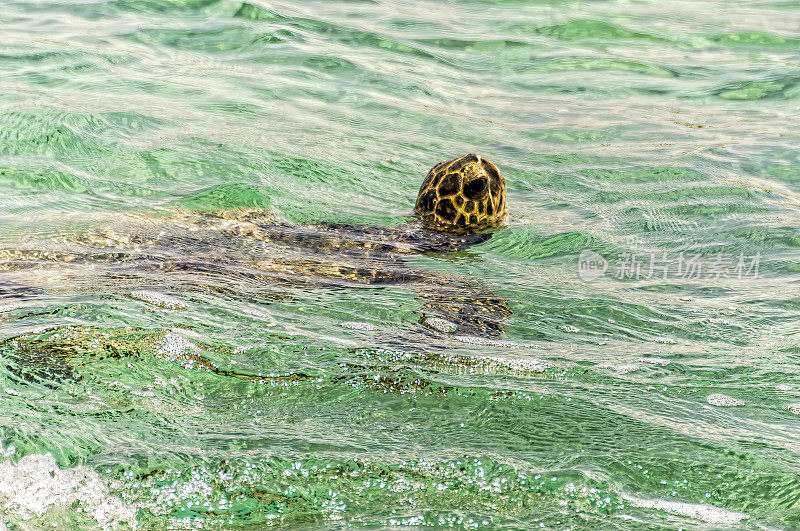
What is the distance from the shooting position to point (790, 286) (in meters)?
4.73

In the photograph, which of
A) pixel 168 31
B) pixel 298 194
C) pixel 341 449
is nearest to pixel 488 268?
pixel 298 194

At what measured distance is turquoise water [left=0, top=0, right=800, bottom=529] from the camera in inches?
105

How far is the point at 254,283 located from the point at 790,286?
3041 mm

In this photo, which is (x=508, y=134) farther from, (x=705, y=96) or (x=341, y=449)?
(x=341, y=449)

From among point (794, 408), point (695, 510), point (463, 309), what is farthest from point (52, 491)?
point (794, 408)

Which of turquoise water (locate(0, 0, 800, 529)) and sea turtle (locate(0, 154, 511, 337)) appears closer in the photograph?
turquoise water (locate(0, 0, 800, 529))

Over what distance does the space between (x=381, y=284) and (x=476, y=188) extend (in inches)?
52.2

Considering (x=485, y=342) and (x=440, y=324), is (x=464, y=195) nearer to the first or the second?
(x=440, y=324)

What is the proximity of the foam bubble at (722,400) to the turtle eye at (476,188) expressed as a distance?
257 centimetres

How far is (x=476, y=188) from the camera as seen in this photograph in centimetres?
559

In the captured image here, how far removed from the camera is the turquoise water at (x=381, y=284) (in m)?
2.66

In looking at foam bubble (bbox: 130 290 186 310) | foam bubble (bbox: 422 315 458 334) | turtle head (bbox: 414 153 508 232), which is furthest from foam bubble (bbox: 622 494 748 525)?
turtle head (bbox: 414 153 508 232)

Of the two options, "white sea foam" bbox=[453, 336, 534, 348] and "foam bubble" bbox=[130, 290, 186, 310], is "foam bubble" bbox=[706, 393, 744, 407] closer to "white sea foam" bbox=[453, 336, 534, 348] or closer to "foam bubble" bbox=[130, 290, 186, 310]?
"white sea foam" bbox=[453, 336, 534, 348]

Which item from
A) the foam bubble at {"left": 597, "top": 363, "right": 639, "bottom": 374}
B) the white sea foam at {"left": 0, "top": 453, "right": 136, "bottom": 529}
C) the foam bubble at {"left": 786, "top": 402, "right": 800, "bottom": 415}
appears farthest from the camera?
the foam bubble at {"left": 597, "top": 363, "right": 639, "bottom": 374}
